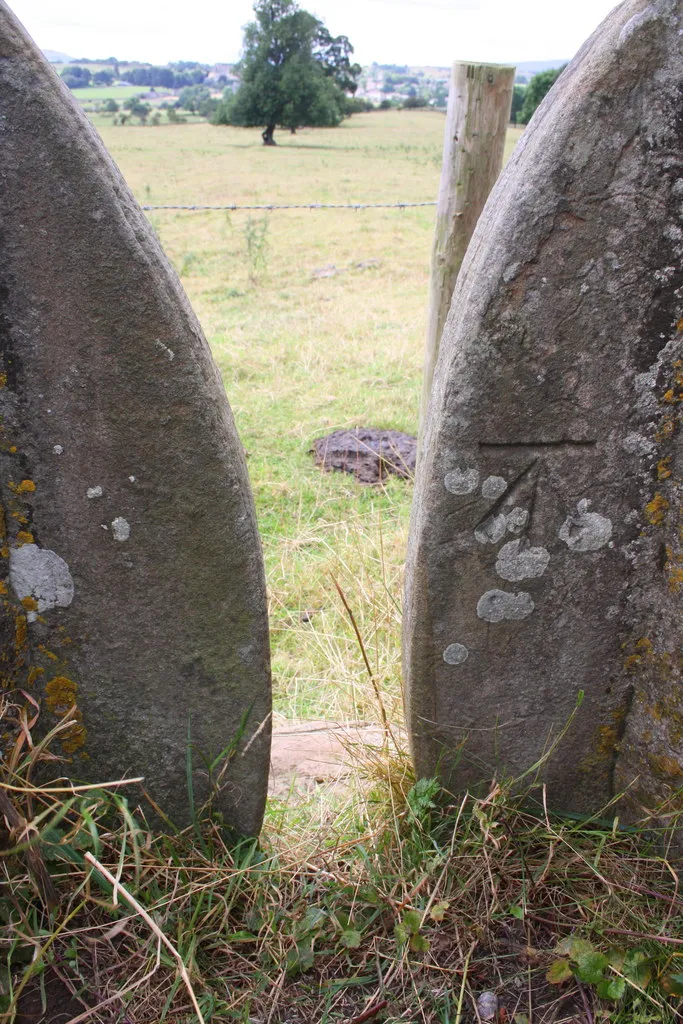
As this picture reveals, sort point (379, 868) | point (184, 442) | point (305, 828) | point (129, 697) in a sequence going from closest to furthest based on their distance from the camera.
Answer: point (184, 442)
point (129, 697)
point (379, 868)
point (305, 828)

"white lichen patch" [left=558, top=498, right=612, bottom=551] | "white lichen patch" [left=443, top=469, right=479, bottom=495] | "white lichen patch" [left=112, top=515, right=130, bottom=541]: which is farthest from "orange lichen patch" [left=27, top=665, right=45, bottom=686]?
"white lichen patch" [left=558, top=498, right=612, bottom=551]

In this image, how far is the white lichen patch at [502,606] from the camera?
174cm

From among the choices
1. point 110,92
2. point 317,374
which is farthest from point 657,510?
point 110,92

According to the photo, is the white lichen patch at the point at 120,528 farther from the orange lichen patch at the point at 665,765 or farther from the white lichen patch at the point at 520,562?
the orange lichen patch at the point at 665,765

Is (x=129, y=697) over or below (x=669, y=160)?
below

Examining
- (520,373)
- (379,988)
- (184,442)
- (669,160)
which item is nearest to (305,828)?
(379,988)

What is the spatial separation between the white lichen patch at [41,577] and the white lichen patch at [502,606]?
0.92 meters

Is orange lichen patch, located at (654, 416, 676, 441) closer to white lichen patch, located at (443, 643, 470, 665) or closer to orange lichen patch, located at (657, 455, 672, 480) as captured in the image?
orange lichen patch, located at (657, 455, 672, 480)

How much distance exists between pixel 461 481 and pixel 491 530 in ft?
0.47

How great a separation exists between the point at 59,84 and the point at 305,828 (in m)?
1.82

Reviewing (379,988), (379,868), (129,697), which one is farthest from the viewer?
(379,868)

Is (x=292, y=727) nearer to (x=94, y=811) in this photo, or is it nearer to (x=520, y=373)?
(x=94, y=811)

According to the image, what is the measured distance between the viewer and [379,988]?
5.33 feet

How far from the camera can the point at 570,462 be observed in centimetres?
162
